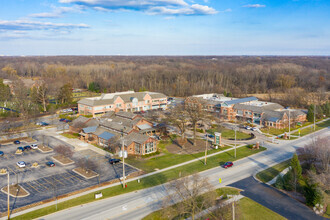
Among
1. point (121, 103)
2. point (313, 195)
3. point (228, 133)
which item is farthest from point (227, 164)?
point (121, 103)

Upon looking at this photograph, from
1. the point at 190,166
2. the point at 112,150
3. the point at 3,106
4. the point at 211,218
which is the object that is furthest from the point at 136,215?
the point at 3,106

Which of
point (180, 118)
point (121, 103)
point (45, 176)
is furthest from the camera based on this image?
point (121, 103)

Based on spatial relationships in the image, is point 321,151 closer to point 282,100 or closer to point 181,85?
point 282,100

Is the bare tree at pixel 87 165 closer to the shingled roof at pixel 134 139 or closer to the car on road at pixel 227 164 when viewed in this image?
the shingled roof at pixel 134 139

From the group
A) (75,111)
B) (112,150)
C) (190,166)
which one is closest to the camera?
(190,166)

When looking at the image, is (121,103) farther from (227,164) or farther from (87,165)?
(227,164)

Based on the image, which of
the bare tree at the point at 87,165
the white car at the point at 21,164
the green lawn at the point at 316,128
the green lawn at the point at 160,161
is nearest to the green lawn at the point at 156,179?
the green lawn at the point at 160,161

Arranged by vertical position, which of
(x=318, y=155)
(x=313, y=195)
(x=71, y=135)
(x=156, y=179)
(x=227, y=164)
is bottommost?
(x=156, y=179)
